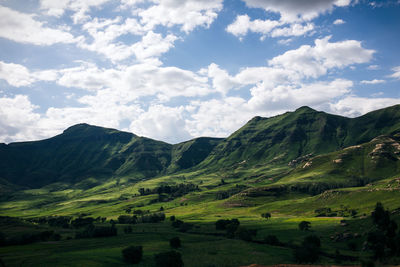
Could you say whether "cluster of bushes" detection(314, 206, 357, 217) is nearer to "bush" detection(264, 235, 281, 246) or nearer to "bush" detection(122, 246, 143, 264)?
"bush" detection(264, 235, 281, 246)

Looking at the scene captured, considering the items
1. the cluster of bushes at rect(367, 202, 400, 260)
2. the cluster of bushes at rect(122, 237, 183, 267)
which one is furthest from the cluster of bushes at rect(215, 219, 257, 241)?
the cluster of bushes at rect(367, 202, 400, 260)

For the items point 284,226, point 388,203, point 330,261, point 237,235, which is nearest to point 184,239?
point 237,235

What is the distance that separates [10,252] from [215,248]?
8142cm

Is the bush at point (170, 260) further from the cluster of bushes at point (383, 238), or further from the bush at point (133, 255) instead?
the cluster of bushes at point (383, 238)

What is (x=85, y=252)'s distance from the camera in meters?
111

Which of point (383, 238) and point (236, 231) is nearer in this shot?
point (383, 238)

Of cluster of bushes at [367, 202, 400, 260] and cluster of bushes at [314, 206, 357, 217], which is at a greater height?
cluster of bushes at [367, 202, 400, 260]

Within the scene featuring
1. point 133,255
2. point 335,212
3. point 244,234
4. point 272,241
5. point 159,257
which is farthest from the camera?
point 335,212

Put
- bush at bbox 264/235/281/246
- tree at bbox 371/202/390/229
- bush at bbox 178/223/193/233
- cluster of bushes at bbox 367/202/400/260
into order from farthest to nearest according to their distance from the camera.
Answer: bush at bbox 178/223/193/233 → bush at bbox 264/235/281/246 → tree at bbox 371/202/390/229 → cluster of bushes at bbox 367/202/400/260

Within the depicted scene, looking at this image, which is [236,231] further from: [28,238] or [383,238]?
[28,238]

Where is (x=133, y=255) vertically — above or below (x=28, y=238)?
below

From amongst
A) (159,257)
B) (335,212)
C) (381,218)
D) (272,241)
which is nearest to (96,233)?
(159,257)

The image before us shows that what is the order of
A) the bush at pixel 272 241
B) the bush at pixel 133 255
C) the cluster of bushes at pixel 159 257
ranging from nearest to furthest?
the cluster of bushes at pixel 159 257 < the bush at pixel 133 255 < the bush at pixel 272 241

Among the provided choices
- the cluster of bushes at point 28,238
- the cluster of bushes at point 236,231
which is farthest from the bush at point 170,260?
the cluster of bushes at point 28,238
